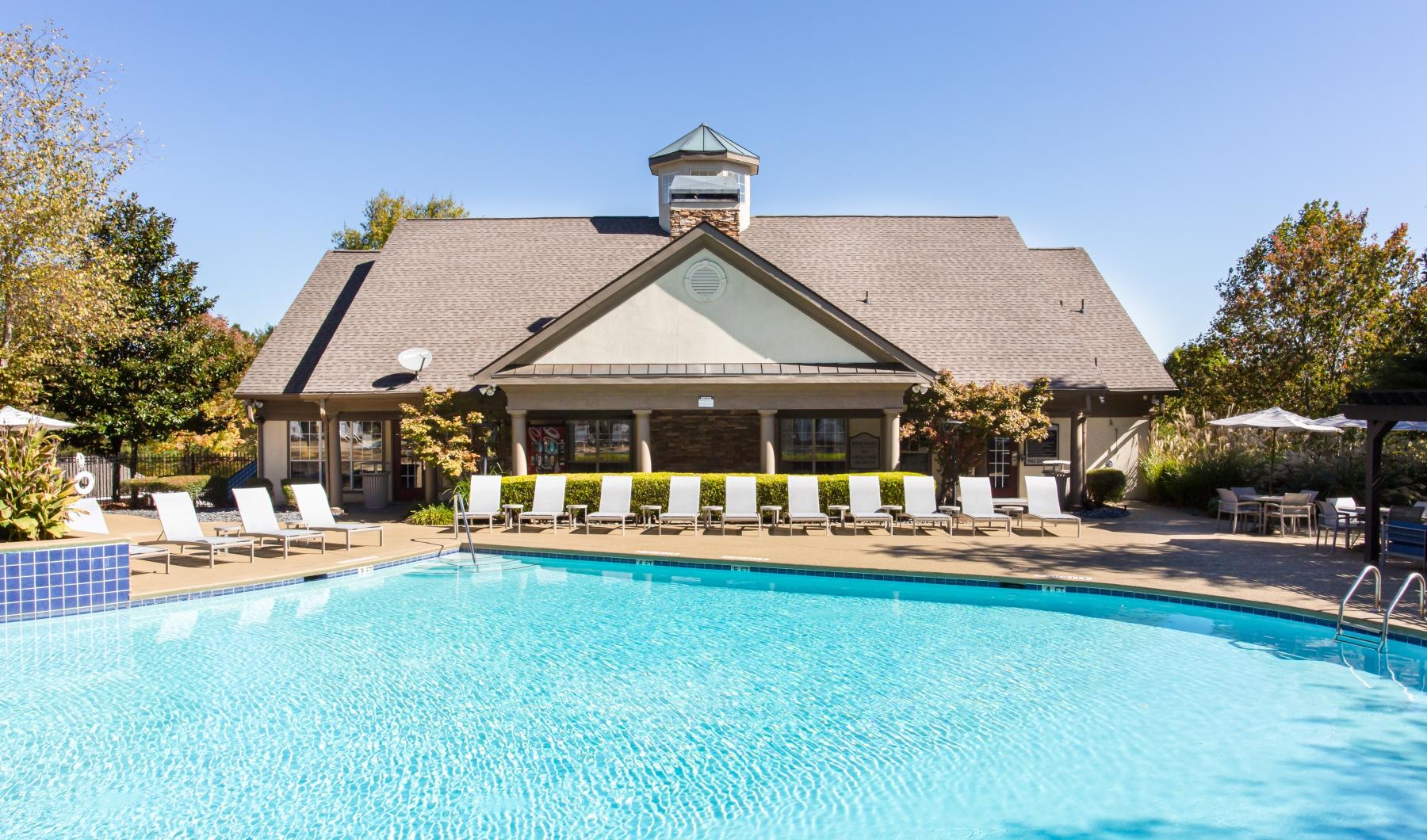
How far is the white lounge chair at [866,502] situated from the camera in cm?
1738

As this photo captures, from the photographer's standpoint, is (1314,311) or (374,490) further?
(1314,311)

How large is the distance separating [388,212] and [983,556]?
41932 mm

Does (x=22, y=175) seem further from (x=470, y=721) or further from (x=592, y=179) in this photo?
(x=470, y=721)

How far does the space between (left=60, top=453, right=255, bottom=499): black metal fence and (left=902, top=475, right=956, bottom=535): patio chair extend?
1880 cm

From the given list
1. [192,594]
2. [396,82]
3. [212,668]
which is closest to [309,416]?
[396,82]

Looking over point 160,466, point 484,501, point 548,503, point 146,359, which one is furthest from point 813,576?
point 160,466

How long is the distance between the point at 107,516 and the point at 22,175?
8.90m

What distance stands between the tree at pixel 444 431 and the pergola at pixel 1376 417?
53.6 feet

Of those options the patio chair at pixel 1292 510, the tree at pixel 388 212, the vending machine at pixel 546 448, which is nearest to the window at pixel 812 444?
the vending machine at pixel 546 448

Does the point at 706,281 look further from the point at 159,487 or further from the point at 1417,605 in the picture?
the point at 159,487

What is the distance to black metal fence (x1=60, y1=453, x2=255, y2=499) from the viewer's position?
2612 cm

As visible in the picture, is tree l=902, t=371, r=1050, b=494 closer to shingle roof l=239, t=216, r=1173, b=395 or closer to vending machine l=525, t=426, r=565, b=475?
shingle roof l=239, t=216, r=1173, b=395

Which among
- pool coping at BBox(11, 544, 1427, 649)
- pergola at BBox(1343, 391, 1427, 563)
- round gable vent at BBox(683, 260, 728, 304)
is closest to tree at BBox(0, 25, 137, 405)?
pool coping at BBox(11, 544, 1427, 649)

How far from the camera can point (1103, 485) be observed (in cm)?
2162
